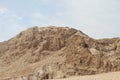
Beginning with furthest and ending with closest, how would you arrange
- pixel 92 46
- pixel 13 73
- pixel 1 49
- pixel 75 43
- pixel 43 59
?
pixel 1 49, pixel 43 59, pixel 13 73, pixel 92 46, pixel 75 43

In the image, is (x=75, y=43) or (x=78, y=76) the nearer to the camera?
(x=78, y=76)

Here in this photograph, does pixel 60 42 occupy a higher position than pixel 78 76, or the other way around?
pixel 60 42

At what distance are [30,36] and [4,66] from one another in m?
8.03

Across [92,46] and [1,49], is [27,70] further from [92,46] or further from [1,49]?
[1,49]

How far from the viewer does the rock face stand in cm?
4909

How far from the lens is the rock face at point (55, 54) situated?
4909cm

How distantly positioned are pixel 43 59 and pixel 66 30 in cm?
813

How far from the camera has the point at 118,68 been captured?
1927 inches

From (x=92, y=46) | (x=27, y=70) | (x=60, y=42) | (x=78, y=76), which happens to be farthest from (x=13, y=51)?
(x=78, y=76)

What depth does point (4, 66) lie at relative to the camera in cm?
7162

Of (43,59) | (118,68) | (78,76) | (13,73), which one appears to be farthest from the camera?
(43,59)

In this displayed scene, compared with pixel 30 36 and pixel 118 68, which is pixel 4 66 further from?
pixel 118 68

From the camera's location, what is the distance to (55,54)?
216 ft

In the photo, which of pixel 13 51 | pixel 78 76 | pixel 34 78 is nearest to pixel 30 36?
pixel 13 51
